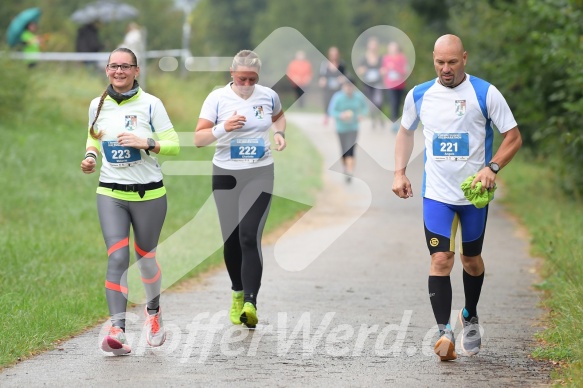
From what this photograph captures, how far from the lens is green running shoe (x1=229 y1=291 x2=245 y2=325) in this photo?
8578mm

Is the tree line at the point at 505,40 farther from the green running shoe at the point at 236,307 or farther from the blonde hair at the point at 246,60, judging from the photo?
the green running shoe at the point at 236,307

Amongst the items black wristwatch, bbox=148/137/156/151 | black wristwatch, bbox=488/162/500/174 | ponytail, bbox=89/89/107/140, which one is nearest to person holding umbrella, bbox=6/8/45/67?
ponytail, bbox=89/89/107/140

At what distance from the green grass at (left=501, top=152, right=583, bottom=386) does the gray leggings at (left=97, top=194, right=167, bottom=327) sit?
266 centimetres

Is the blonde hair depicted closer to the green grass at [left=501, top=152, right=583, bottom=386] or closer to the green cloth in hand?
the green cloth in hand

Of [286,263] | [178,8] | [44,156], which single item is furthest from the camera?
[178,8]

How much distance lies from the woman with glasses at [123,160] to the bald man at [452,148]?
1710 mm

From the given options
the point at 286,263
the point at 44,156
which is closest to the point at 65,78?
the point at 44,156

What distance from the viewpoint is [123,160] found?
298 inches

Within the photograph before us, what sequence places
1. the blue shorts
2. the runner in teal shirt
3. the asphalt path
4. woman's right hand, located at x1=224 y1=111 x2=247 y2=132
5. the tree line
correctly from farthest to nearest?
the runner in teal shirt
the tree line
woman's right hand, located at x1=224 y1=111 x2=247 y2=132
the blue shorts
the asphalt path

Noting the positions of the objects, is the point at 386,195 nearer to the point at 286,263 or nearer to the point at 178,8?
the point at 286,263

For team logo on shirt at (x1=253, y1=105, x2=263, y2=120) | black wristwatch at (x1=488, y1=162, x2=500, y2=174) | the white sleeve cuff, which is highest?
team logo on shirt at (x1=253, y1=105, x2=263, y2=120)

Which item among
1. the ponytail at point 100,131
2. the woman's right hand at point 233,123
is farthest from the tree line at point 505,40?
the ponytail at point 100,131

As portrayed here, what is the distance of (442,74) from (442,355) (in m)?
1.79

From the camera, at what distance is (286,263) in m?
12.4
